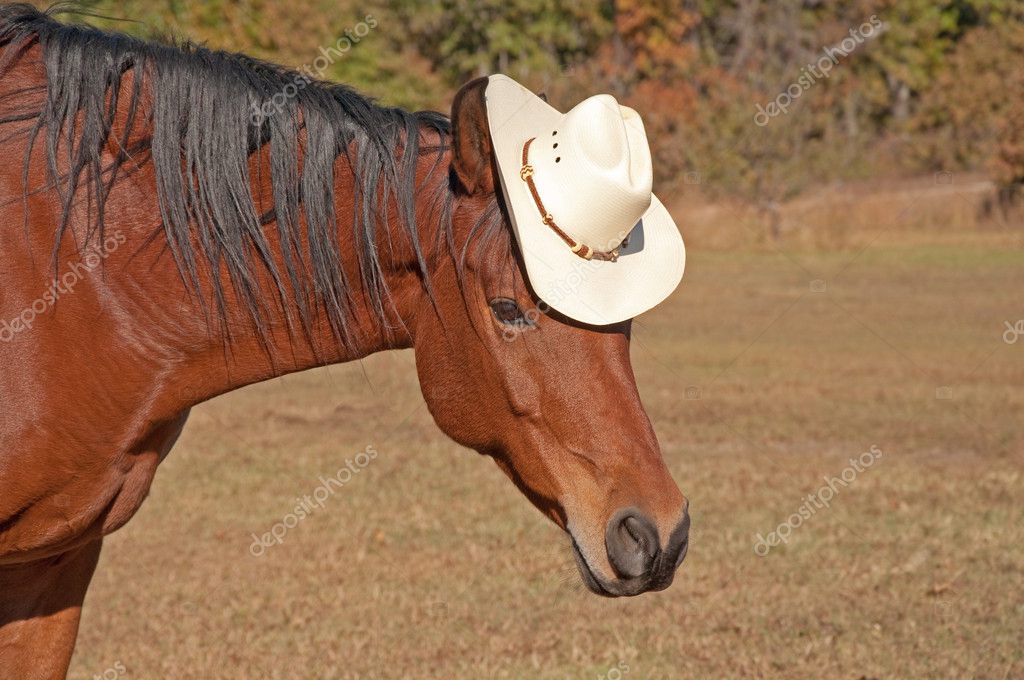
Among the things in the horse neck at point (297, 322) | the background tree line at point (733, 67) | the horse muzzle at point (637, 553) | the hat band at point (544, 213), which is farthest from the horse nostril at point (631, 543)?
the background tree line at point (733, 67)

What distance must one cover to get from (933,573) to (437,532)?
2.57 metres

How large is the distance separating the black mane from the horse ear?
89 millimetres

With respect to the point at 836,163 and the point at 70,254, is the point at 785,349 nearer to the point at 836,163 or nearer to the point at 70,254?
the point at 70,254

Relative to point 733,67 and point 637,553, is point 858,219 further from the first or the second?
point 637,553

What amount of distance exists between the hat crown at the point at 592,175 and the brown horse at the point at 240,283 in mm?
133

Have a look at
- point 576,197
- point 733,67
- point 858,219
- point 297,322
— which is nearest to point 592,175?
point 576,197

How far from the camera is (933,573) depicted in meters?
5.89

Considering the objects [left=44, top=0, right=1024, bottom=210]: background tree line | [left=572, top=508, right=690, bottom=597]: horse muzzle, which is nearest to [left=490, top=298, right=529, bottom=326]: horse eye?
[left=572, top=508, right=690, bottom=597]: horse muzzle

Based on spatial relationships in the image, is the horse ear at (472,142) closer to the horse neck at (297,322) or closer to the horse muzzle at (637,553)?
the horse neck at (297,322)

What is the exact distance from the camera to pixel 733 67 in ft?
106

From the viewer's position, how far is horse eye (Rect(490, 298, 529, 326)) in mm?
2621

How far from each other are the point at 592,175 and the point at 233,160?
80 centimetres

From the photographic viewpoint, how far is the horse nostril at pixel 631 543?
2510 mm

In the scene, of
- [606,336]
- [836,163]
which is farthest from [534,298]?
[836,163]
